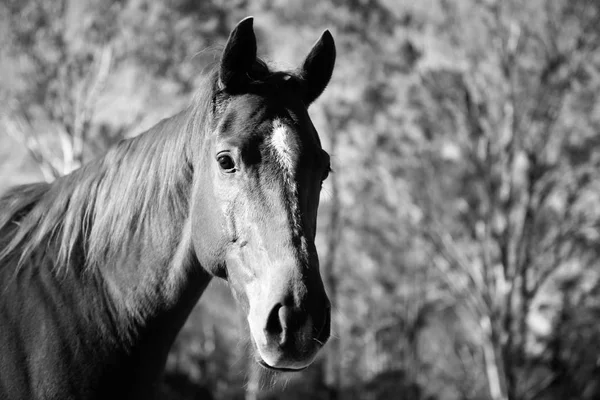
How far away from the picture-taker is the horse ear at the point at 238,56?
2629mm

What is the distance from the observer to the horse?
237 centimetres

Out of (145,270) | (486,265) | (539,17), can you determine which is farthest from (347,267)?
(145,270)

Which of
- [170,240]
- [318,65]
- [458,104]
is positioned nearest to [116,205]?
[170,240]

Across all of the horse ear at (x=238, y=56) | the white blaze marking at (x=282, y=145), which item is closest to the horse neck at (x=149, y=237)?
the horse ear at (x=238, y=56)

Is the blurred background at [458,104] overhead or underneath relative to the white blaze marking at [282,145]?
overhead

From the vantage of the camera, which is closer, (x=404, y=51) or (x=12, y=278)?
(x=12, y=278)

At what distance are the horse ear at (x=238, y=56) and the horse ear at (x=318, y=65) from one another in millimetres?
391

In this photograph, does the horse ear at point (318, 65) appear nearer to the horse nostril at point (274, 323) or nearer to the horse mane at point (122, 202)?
the horse mane at point (122, 202)

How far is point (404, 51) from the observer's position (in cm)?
1092

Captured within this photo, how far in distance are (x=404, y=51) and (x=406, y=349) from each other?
11273 millimetres

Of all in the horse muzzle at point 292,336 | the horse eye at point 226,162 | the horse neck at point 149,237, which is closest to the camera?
the horse muzzle at point 292,336

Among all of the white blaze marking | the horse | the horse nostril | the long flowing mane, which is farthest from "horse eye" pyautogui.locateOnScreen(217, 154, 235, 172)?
the horse nostril

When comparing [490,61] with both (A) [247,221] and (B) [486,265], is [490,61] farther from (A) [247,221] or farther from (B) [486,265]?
(A) [247,221]

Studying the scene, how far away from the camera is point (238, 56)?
2703 millimetres
